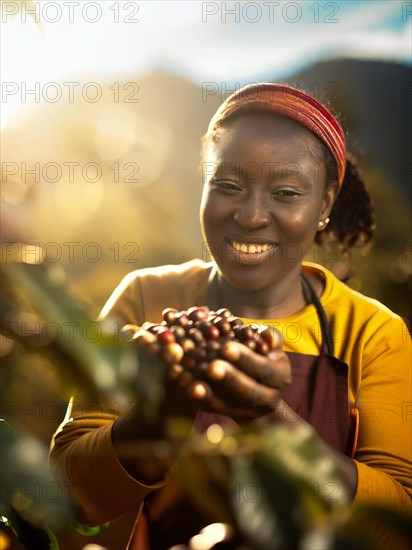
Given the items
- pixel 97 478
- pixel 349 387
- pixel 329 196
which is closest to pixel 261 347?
pixel 97 478

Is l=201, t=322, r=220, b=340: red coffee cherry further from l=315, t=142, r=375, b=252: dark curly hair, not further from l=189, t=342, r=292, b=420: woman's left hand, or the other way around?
l=315, t=142, r=375, b=252: dark curly hair

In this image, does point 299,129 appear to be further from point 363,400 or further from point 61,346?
point 61,346

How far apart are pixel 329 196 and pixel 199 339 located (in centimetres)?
75

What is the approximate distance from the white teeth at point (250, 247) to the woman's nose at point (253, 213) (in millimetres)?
35

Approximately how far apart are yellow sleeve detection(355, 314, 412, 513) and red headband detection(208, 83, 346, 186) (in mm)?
379

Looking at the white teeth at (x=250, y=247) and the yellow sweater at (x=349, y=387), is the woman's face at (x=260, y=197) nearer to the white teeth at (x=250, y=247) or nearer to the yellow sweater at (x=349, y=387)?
the white teeth at (x=250, y=247)

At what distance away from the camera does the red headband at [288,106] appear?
1.38 m

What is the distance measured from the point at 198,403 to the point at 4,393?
7.11 feet

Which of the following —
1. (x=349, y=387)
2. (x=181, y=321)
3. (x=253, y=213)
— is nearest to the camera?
(x=181, y=321)

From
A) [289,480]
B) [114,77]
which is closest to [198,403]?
[289,480]

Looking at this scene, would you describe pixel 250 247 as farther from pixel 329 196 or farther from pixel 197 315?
pixel 197 315

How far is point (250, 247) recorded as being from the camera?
54.3 inches

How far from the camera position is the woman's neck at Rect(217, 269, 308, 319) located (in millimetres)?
1522

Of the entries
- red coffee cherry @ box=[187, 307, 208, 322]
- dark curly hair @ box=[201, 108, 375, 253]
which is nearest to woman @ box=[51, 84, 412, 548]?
dark curly hair @ box=[201, 108, 375, 253]
